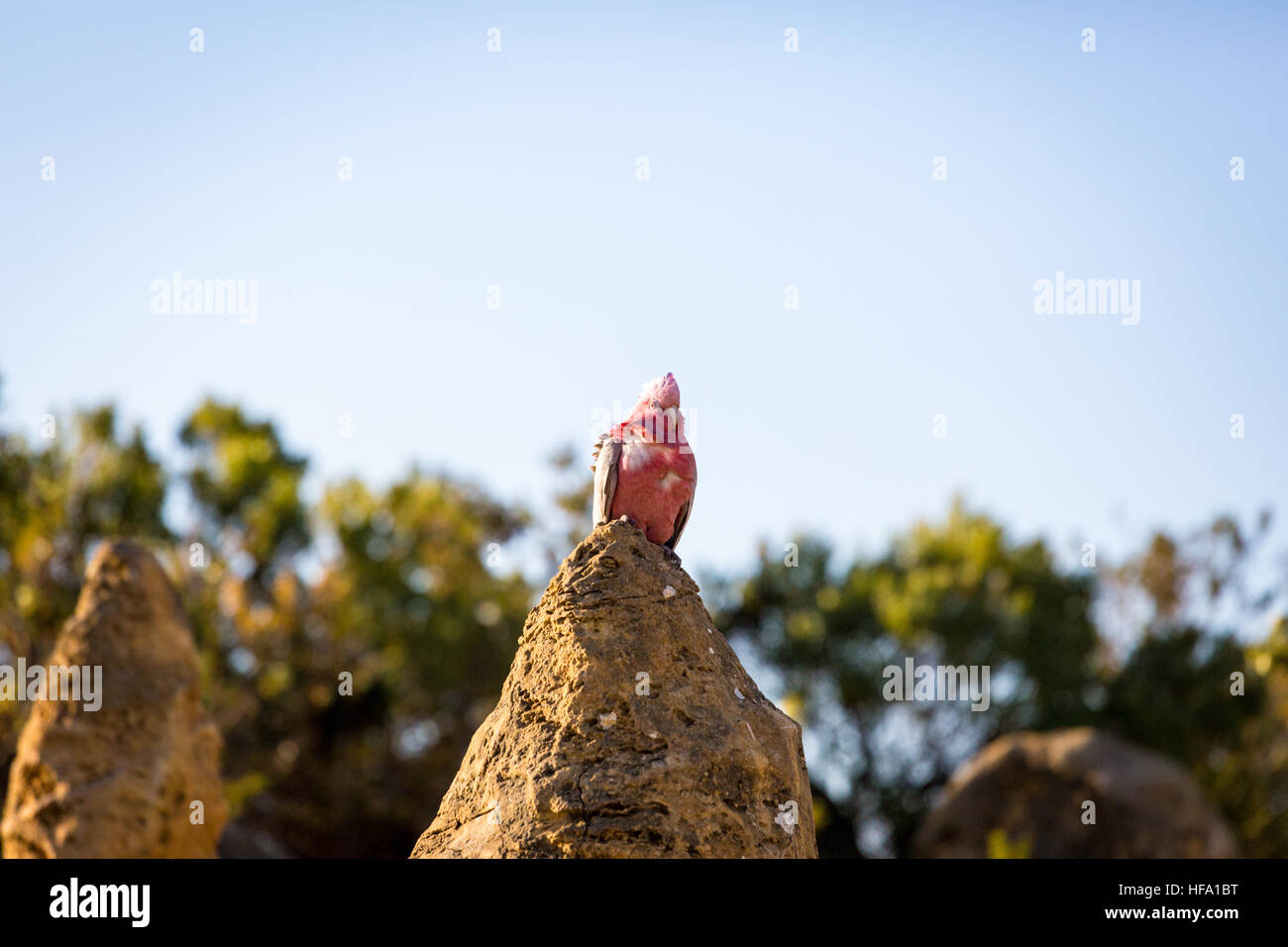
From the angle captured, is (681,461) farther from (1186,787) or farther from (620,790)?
(1186,787)

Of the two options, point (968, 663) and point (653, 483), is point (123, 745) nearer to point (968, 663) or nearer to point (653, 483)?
point (653, 483)

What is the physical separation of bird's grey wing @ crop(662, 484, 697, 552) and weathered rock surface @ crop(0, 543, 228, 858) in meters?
4.82

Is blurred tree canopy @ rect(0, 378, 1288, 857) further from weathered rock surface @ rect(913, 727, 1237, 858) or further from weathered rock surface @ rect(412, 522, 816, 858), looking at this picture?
weathered rock surface @ rect(412, 522, 816, 858)

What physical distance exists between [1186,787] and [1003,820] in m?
2.53

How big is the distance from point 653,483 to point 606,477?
0.20 metres

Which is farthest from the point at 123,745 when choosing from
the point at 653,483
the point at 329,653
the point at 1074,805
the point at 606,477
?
the point at 1074,805

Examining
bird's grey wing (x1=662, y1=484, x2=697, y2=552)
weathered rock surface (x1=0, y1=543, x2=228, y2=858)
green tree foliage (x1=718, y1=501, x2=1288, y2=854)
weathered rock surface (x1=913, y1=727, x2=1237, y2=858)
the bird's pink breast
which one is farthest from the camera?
green tree foliage (x1=718, y1=501, x2=1288, y2=854)

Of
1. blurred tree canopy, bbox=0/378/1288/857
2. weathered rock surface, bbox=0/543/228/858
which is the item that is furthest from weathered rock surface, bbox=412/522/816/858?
blurred tree canopy, bbox=0/378/1288/857

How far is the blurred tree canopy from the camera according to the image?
62.5 ft

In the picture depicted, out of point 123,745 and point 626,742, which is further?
point 123,745

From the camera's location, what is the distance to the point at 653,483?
5.23 meters

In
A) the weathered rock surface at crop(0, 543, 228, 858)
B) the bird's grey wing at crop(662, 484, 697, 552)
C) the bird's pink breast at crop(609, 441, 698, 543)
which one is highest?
the bird's pink breast at crop(609, 441, 698, 543)

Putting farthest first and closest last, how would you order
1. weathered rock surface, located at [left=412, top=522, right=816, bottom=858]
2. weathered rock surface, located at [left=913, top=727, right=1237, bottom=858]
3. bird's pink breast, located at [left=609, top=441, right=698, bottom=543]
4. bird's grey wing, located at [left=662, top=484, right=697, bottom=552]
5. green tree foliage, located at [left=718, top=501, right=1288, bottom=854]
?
green tree foliage, located at [left=718, top=501, right=1288, bottom=854], weathered rock surface, located at [left=913, top=727, right=1237, bottom=858], bird's grey wing, located at [left=662, top=484, right=697, bottom=552], bird's pink breast, located at [left=609, top=441, right=698, bottom=543], weathered rock surface, located at [left=412, top=522, right=816, bottom=858]

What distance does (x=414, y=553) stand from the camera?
24812 millimetres
